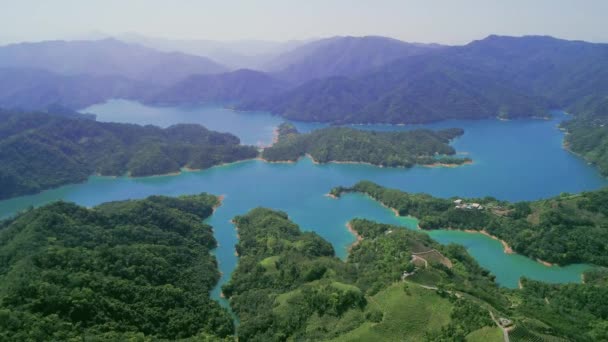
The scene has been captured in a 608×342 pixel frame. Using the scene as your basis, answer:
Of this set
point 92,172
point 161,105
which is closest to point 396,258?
point 92,172

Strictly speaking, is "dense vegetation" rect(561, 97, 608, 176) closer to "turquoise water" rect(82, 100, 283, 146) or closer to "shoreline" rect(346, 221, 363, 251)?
"shoreline" rect(346, 221, 363, 251)

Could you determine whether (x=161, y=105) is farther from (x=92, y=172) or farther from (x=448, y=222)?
(x=448, y=222)

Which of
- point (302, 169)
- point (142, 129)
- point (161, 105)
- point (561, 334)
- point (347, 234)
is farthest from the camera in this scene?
point (161, 105)

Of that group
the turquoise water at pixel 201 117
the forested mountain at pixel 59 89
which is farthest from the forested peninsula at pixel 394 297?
the forested mountain at pixel 59 89

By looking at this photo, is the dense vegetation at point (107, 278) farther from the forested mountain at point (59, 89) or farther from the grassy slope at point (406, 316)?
the forested mountain at point (59, 89)

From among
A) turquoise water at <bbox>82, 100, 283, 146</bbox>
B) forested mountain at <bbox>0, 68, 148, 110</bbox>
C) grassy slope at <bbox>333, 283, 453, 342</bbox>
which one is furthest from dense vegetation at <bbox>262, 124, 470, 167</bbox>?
forested mountain at <bbox>0, 68, 148, 110</bbox>

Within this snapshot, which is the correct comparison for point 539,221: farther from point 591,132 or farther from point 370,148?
point 591,132

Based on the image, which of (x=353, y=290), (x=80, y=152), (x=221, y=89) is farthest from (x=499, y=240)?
(x=221, y=89)
